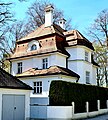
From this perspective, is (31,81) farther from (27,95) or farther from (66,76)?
(27,95)

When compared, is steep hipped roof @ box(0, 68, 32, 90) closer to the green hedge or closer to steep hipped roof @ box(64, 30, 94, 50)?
the green hedge

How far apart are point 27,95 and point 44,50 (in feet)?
28.8

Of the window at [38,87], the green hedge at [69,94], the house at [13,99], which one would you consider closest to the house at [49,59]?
the window at [38,87]

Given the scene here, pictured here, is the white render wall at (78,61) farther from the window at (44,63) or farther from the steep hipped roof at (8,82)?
the steep hipped roof at (8,82)

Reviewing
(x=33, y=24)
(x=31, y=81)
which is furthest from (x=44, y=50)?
(x=33, y=24)

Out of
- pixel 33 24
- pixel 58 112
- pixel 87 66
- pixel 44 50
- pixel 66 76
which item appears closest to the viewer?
pixel 58 112

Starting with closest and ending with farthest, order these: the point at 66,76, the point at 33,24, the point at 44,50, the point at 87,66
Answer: the point at 66,76, the point at 44,50, the point at 87,66, the point at 33,24

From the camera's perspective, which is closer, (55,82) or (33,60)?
(55,82)

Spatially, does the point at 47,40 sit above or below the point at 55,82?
above

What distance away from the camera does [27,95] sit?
20.1 meters

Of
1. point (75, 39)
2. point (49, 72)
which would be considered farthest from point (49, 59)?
point (75, 39)

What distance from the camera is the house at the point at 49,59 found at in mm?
26156

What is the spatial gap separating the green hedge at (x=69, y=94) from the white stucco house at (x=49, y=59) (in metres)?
3.11

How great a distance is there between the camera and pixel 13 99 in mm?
18703
